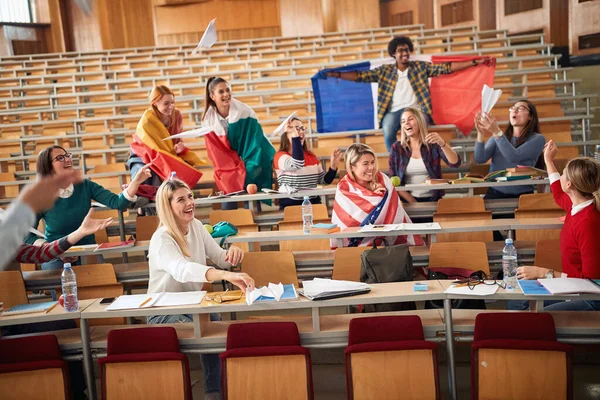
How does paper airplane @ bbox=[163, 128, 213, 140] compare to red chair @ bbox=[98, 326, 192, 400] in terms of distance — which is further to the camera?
paper airplane @ bbox=[163, 128, 213, 140]

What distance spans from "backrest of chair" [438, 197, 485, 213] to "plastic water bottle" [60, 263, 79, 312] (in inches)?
92.7

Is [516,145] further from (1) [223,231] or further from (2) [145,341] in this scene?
(2) [145,341]

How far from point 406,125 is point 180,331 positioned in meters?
2.47

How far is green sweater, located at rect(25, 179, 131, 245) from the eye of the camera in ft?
13.0

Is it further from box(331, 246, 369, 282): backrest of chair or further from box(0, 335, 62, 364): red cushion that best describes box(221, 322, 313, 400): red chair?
box(331, 246, 369, 282): backrest of chair

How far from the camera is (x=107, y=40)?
1362 cm

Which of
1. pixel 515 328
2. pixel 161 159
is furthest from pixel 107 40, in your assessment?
pixel 515 328

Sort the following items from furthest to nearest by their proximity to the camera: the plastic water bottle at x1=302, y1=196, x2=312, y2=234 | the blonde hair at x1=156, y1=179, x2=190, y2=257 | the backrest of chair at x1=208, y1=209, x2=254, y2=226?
the backrest of chair at x1=208, y1=209, x2=254, y2=226
the plastic water bottle at x1=302, y1=196, x2=312, y2=234
the blonde hair at x1=156, y1=179, x2=190, y2=257

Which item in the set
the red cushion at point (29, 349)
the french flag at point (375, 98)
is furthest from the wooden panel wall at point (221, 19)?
the red cushion at point (29, 349)

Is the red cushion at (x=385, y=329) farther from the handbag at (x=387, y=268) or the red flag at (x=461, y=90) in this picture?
the red flag at (x=461, y=90)

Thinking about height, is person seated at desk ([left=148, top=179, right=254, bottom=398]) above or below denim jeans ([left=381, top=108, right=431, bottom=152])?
below

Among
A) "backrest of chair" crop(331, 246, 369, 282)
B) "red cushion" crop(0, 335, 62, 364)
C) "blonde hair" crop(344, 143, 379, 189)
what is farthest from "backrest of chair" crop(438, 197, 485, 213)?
"red cushion" crop(0, 335, 62, 364)

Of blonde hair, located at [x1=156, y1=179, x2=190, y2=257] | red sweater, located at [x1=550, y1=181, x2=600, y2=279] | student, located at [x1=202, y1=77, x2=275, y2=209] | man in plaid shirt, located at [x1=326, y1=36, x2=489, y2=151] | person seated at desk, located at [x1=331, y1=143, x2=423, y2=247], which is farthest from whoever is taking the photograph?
man in plaid shirt, located at [x1=326, y1=36, x2=489, y2=151]

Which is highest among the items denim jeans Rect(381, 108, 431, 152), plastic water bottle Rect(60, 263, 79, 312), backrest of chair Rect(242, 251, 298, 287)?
denim jeans Rect(381, 108, 431, 152)
